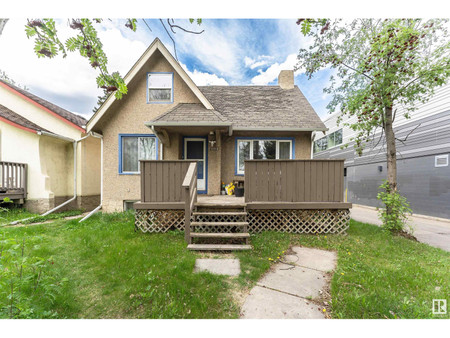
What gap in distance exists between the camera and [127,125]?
6.88 m

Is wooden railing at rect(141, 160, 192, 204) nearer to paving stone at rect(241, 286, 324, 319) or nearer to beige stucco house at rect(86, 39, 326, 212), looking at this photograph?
beige stucco house at rect(86, 39, 326, 212)

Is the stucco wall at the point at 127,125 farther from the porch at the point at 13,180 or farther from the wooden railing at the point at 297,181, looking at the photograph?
the wooden railing at the point at 297,181

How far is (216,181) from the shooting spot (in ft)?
22.1

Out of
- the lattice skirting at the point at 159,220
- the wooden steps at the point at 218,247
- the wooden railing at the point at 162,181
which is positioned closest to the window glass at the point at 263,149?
the wooden railing at the point at 162,181

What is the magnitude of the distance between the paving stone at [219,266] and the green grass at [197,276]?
12 centimetres

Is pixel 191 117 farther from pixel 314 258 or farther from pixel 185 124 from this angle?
pixel 314 258

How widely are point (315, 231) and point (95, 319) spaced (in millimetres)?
4693

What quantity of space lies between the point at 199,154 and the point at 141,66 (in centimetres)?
388

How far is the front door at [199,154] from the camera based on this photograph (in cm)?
693

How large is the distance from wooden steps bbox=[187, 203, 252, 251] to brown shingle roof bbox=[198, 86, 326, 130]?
3244 millimetres

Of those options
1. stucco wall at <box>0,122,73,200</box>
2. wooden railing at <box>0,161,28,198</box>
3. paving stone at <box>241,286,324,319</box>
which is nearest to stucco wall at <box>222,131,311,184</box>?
paving stone at <box>241,286,324,319</box>

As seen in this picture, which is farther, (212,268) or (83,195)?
(83,195)
